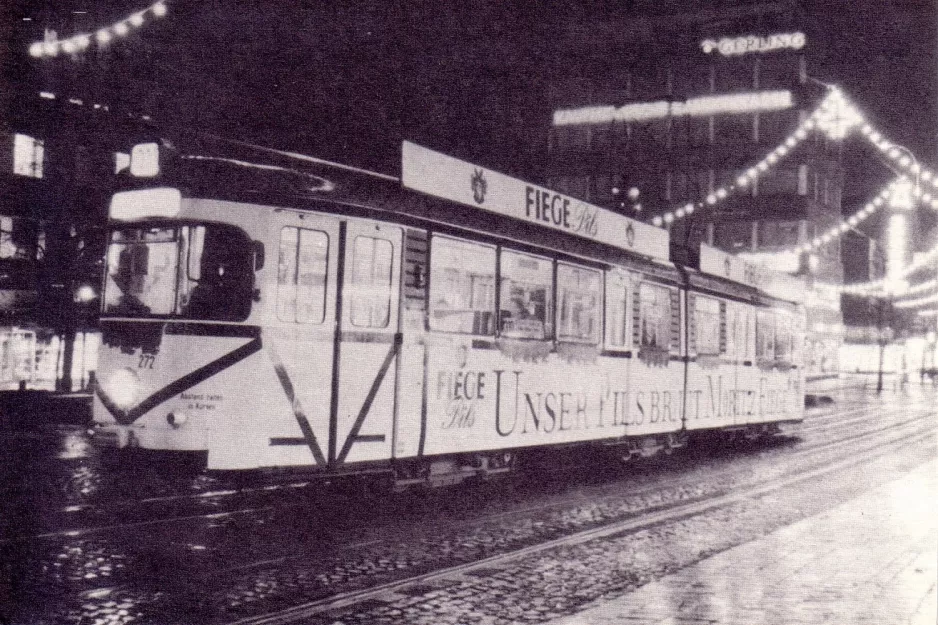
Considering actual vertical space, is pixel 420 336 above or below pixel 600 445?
above

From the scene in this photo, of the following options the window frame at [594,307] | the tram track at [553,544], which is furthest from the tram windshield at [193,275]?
the window frame at [594,307]

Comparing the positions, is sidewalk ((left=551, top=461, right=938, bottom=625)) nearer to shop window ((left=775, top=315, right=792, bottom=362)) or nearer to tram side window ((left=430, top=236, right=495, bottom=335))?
tram side window ((left=430, top=236, right=495, bottom=335))

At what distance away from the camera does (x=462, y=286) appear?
10.8 m

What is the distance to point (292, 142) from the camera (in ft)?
99.2

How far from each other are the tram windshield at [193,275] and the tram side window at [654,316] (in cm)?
727

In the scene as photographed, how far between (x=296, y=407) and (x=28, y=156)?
22.5 meters

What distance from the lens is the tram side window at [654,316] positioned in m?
14.8

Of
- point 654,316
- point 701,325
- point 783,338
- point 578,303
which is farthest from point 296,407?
point 783,338

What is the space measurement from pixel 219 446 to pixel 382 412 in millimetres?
1724

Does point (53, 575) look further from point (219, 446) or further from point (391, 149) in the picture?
point (391, 149)

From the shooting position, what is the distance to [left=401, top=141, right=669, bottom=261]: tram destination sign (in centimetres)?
1031

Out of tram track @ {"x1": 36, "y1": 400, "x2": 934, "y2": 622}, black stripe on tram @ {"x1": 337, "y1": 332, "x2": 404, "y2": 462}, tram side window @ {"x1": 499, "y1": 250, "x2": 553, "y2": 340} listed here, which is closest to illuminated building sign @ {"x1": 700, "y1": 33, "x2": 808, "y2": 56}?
tram track @ {"x1": 36, "y1": 400, "x2": 934, "y2": 622}

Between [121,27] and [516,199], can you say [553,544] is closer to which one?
[516,199]

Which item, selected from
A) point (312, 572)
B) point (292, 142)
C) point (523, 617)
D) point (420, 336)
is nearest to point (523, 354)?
point (420, 336)
